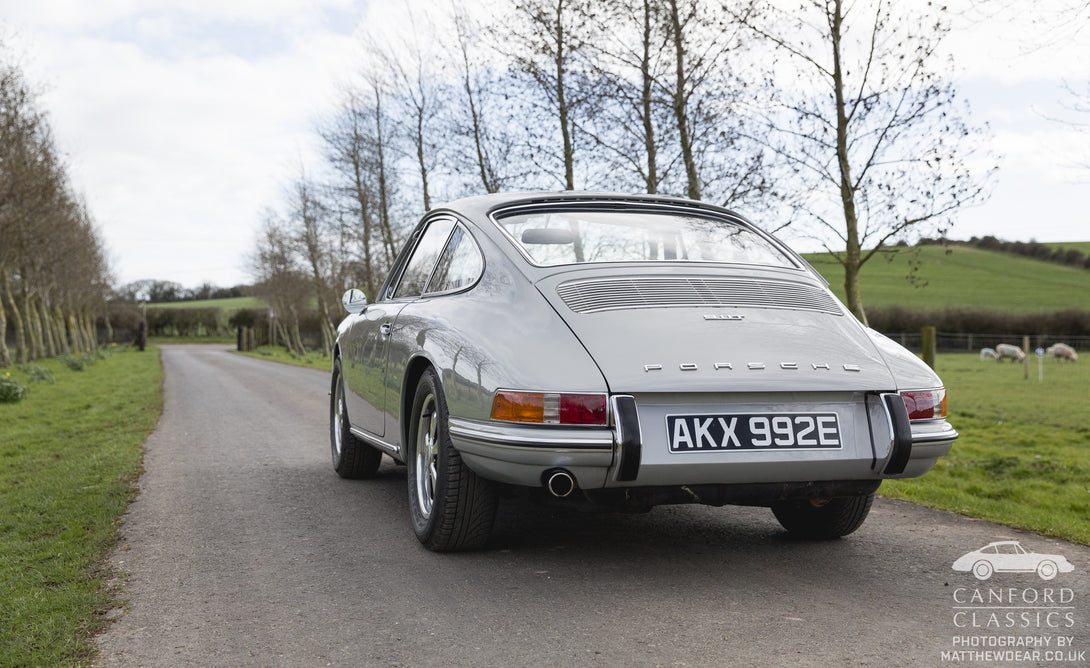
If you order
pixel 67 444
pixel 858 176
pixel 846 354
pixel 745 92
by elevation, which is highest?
pixel 745 92

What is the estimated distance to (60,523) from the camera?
4.95 m

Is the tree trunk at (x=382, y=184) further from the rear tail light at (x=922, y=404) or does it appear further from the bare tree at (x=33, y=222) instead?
the rear tail light at (x=922, y=404)

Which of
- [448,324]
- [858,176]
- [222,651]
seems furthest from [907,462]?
[858,176]

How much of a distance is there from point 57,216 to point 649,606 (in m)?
30.0

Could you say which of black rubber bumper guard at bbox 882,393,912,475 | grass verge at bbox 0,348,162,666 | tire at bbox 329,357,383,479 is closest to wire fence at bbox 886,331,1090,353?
grass verge at bbox 0,348,162,666

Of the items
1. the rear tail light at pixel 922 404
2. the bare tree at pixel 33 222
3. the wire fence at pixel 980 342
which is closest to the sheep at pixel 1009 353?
the wire fence at pixel 980 342

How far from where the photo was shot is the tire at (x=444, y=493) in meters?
3.79

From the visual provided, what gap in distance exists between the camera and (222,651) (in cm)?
286

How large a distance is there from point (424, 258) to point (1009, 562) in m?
3.40

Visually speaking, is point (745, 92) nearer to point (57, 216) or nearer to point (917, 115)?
point (917, 115)

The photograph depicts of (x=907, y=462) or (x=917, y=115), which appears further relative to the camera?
(x=917, y=115)

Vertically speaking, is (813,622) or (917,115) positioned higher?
(917,115)

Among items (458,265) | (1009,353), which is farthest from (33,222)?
(1009,353)

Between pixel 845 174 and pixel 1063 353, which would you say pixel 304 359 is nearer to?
pixel 1063 353
